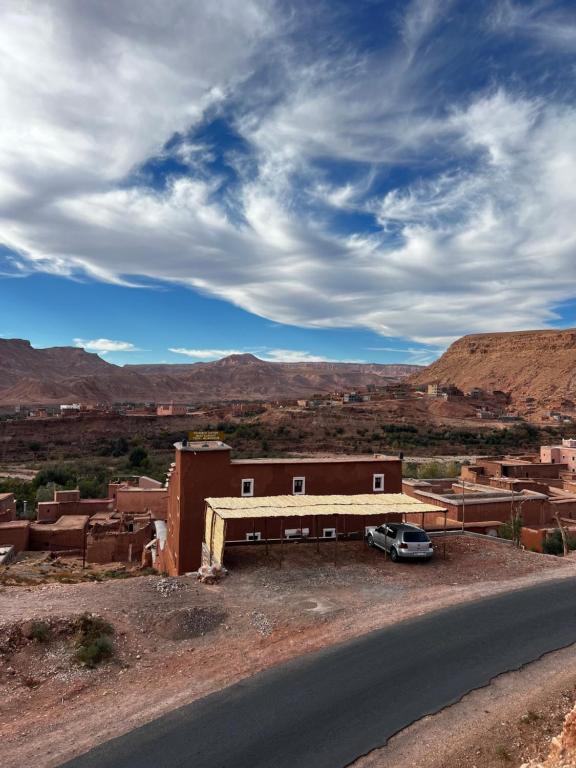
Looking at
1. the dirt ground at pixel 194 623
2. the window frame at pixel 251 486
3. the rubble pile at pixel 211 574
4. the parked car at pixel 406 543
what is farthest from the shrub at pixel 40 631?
the window frame at pixel 251 486

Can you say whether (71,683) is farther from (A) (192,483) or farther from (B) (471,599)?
(A) (192,483)

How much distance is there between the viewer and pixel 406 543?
17188 mm

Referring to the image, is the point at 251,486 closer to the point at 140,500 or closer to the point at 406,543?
the point at 406,543

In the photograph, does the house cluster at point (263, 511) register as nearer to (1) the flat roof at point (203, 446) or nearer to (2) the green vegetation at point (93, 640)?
(1) the flat roof at point (203, 446)

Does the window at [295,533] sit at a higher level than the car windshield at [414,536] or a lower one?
lower

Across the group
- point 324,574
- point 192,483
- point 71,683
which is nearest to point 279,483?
point 192,483

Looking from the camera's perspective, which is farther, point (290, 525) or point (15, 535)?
point (15, 535)

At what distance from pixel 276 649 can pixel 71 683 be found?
12.8ft

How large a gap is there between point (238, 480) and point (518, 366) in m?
161

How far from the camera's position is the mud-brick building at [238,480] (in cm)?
2184

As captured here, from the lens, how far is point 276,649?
11148 millimetres

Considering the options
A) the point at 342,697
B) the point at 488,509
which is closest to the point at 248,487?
the point at 488,509

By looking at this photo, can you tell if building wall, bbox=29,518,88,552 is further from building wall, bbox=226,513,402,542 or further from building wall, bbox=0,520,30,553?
building wall, bbox=226,513,402,542

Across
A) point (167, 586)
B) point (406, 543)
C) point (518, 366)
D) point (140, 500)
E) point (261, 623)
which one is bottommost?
point (140, 500)
